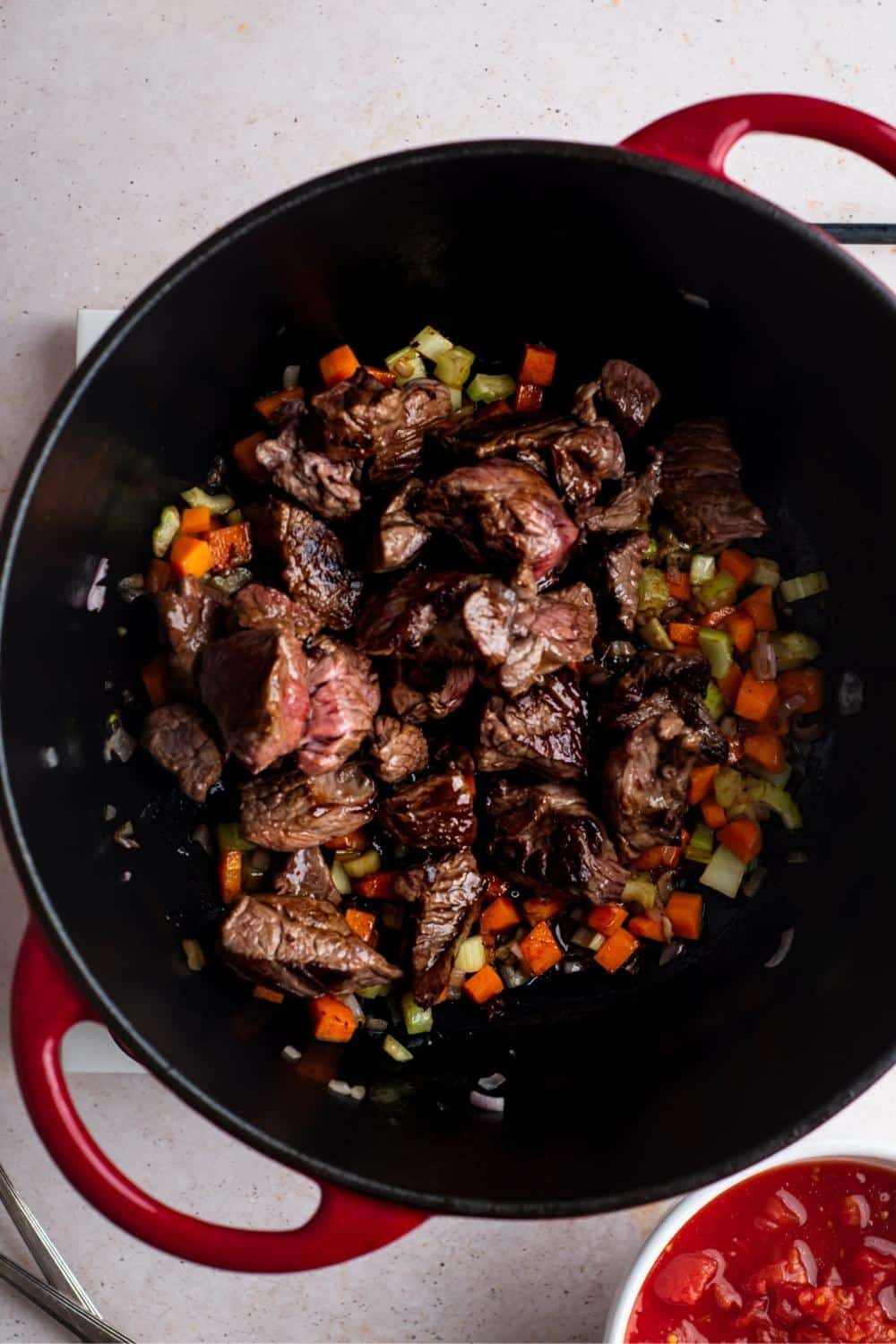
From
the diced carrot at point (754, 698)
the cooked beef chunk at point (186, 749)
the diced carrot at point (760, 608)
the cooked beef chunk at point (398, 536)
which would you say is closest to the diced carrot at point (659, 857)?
the diced carrot at point (754, 698)

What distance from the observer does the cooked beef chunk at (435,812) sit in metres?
2.67

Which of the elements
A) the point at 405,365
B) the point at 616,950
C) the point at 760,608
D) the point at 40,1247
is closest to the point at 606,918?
the point at 616,950

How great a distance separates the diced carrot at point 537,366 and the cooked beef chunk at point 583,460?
29cm

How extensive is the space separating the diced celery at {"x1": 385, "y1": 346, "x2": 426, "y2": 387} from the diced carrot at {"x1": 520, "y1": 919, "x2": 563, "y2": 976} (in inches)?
55.0

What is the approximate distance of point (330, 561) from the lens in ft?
8.95

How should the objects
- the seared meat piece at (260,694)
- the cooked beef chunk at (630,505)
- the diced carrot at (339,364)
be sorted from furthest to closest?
the diced carrot at (339,364), the cooked beef chunk at (630,505), the seared meat piece at (260,694)

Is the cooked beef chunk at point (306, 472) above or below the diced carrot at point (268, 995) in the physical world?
above

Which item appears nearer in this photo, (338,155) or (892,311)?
(892,311)

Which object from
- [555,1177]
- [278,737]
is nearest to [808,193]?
[278,737]

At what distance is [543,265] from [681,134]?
1.47 ft

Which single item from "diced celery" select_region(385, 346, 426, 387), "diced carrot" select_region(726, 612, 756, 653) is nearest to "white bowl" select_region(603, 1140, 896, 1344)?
"diced carrot" select_region(726, 612, 756, 653)

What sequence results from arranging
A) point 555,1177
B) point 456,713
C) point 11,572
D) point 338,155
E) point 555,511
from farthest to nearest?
1. point 338,155
2. point 456,713
3. point 555,511
4. point 555,1177
5. point 11,572

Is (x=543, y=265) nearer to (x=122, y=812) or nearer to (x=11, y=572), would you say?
(x=11, y=572)

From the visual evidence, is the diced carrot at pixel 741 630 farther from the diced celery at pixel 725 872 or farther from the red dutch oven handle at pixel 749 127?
the red dutch oven handle at pixel 749 127
